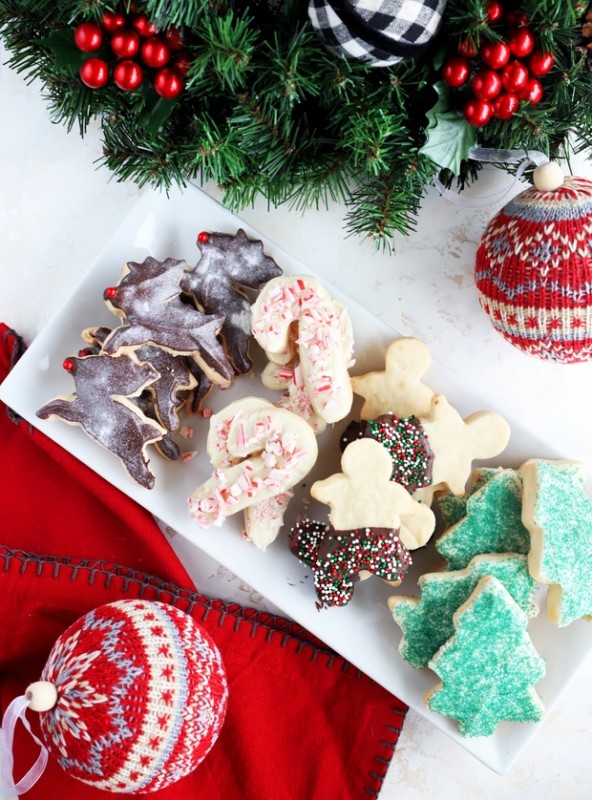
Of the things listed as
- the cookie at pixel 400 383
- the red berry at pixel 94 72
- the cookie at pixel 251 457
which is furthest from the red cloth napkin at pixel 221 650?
the red berry at pixel 94 72

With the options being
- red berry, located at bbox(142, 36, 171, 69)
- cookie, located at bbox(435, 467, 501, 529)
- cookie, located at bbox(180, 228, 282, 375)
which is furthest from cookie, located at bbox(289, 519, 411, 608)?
red berry, located at bbox(142, 36, 171, 69)

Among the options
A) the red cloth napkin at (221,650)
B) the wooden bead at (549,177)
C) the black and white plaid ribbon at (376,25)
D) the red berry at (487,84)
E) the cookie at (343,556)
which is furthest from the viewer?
the red cloth napkin at (221,650)

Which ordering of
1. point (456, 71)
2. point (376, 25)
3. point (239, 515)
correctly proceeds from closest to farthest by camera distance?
point (376, 25) < point (456, 71) < point (239, 515)

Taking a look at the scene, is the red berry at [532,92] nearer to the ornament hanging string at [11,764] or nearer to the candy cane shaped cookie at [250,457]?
the candy cane shaped cookie at [250,457]

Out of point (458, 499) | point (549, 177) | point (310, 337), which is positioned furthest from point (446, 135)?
point (458, 499)

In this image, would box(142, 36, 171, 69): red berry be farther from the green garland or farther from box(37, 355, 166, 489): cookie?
box(37, 355, 166, 489): cookie

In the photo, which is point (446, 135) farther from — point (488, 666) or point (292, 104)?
point (488, 666)

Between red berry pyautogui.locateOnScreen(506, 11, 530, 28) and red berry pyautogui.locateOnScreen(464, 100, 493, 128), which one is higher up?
red berry pyautogui.locateOnScreen(506, 11, 530, 28)
